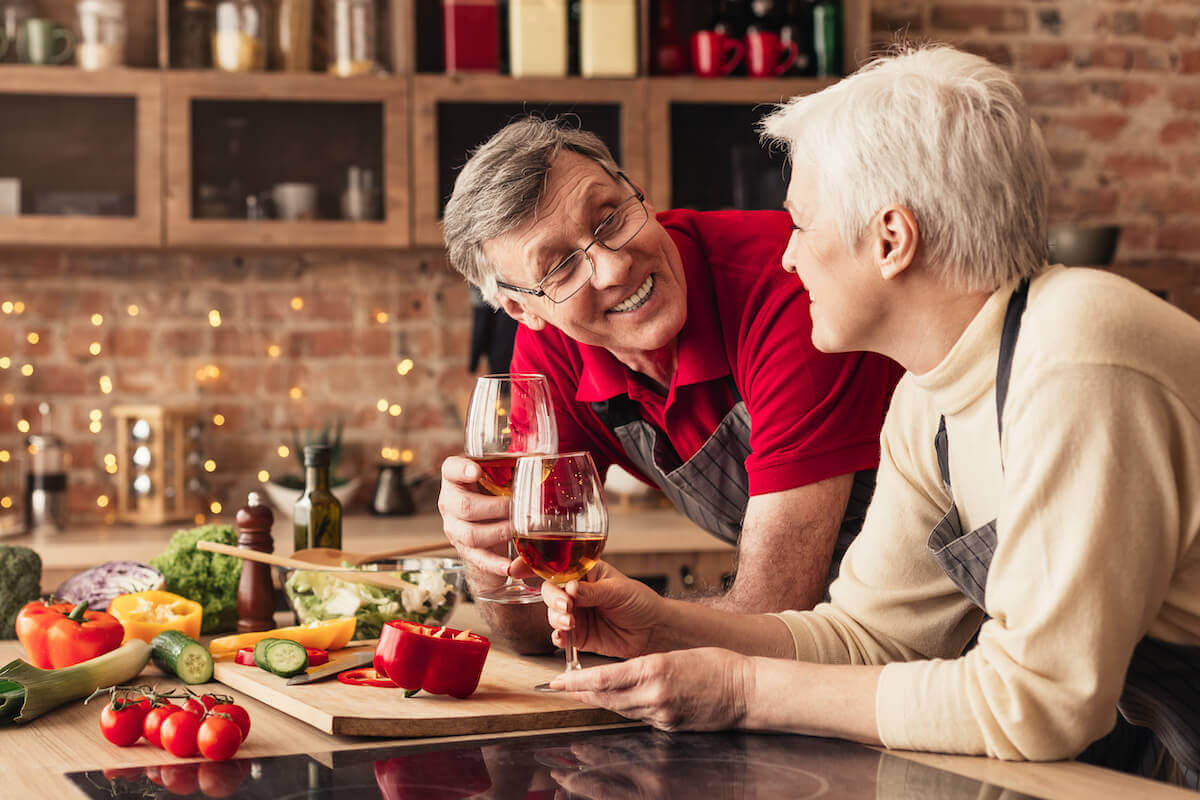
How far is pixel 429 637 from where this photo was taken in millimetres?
1259

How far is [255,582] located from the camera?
64.2 inches

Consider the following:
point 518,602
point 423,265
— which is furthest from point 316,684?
point 423,265

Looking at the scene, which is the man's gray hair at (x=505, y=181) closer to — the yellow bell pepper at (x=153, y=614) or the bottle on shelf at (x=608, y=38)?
the yellow bell pepper at (x=153, y=614)

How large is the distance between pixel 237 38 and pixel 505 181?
2068mm

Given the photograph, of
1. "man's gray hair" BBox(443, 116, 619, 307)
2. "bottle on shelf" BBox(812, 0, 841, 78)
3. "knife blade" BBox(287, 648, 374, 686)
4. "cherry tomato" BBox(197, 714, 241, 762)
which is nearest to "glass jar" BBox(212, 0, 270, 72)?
"bottle on shelf" BBox(812, 0, 841, 78)

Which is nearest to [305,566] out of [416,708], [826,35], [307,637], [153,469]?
[307,637]

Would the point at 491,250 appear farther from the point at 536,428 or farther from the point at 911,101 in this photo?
the point at 911,101

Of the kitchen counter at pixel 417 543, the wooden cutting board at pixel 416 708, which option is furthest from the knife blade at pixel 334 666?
the kitchen counter at pixel 417 543

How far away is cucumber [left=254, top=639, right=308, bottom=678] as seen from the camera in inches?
52.8

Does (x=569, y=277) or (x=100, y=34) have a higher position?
(x=100, y=34)

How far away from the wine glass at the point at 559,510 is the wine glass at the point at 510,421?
0.27m

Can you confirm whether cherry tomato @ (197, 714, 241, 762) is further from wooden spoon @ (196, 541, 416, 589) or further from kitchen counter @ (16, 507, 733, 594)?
kitchen counter @ (16, 507, 733, 594)

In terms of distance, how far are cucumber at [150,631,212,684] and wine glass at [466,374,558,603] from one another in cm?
37

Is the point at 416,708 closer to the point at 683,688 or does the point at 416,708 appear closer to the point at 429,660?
the point at 429,660
